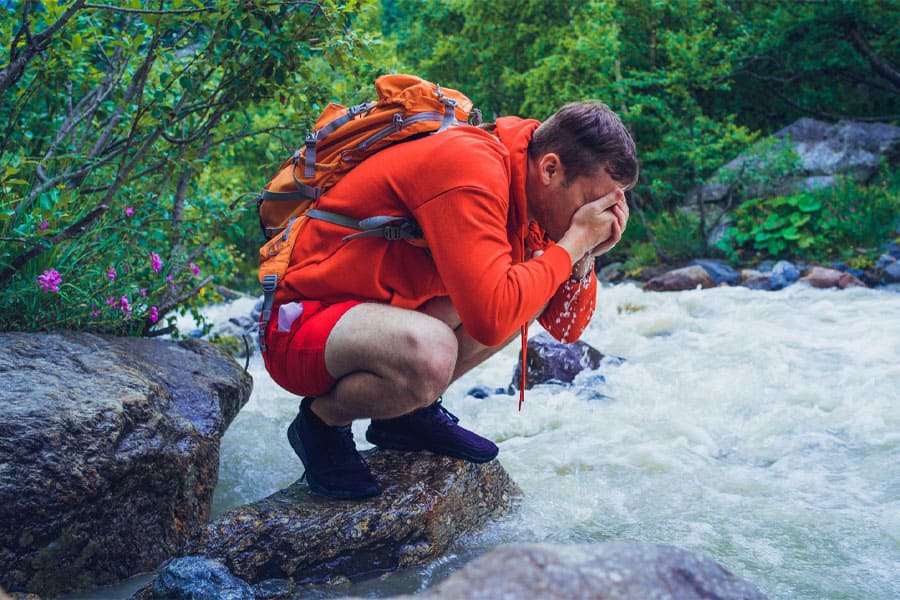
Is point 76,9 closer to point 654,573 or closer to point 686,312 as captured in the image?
point 654,573

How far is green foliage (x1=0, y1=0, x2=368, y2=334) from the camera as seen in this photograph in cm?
321

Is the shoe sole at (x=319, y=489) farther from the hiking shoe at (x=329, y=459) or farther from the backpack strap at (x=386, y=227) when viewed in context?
the backpack strap at (x=386, y=227)

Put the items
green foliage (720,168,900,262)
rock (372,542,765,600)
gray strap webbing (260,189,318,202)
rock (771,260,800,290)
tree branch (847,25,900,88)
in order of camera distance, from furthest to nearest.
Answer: tree branch (847,25,900,88), green foliage (720,168,900,262), rock (771,260,800,290), gray strap webbing (260,189,318,202), rock (372,542,765,600)

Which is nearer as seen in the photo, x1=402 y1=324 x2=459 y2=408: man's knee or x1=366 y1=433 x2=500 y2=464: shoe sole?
x1=402 y1=324 x2=459 y2=408: man's knee

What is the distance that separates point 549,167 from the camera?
243 cm

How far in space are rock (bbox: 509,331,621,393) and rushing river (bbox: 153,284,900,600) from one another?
0.15 m

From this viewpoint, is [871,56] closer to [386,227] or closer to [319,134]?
[319,134]

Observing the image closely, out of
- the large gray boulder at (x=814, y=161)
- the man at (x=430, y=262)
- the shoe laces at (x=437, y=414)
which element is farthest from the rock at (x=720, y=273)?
the man at (x=430, y=262)

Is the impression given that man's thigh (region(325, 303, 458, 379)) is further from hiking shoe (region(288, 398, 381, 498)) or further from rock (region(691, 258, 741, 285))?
rock (region(691, 258, 741, 285))

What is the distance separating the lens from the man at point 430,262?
2.24m

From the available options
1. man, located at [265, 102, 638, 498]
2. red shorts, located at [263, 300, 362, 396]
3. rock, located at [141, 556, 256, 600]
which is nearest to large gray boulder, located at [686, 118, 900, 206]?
man, located at [265, 102, 638, 498]

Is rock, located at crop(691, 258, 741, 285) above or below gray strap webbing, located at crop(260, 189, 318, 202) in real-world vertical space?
below

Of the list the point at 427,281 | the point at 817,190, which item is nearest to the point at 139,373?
the point at 427,281

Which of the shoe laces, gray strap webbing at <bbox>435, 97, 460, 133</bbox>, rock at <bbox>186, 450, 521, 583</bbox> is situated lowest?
rock at <bbox>186, 450, 521, 583</bbox>
